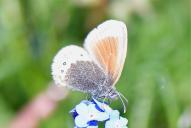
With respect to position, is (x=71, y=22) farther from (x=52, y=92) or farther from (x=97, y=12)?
(x=52, y=92)

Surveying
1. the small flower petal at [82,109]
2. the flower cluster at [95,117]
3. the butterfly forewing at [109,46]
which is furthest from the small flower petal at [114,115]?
the butterfly forewing at [109,46]

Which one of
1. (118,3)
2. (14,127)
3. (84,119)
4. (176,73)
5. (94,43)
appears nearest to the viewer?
(84,119)

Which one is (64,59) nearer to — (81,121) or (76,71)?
(76,71)

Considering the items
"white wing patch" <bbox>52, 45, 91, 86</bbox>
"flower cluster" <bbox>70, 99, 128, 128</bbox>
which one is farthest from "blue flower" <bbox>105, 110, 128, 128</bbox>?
"white wing patch" <bbox>52, 45, 91, 86</bbox>

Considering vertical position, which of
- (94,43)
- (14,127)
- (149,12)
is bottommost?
(14,127)

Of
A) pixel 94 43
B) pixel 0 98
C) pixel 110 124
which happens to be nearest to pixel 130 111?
pixel 0 98

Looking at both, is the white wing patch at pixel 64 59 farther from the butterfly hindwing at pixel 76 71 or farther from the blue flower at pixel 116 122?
the blue flower at pixel 116 122

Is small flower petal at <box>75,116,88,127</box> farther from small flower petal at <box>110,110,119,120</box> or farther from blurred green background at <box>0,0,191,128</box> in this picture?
blurred green background at <box>0,0,191,128</box>
